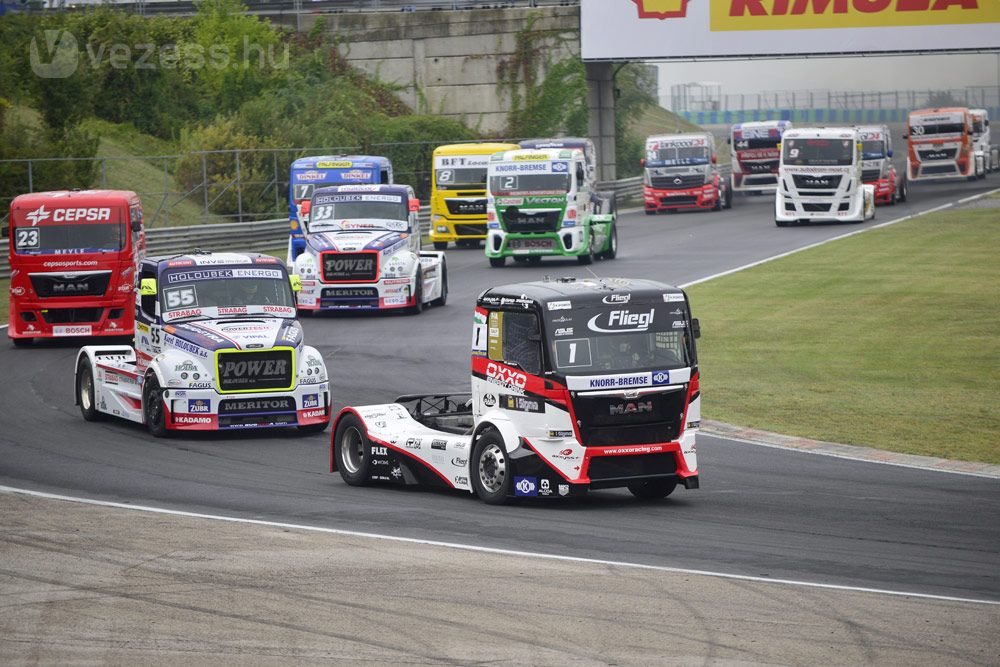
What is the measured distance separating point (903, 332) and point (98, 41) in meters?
36.3

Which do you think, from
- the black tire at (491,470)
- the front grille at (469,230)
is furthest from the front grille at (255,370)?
the front grille at (469,230)

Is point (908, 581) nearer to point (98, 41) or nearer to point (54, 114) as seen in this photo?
point (54, 114)

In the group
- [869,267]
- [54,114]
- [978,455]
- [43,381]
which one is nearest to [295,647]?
[978,455]

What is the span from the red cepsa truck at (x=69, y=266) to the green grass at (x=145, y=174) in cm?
1653

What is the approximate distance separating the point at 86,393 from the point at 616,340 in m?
9.23

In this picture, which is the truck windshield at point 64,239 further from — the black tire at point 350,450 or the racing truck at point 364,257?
the black tire at point 350,450

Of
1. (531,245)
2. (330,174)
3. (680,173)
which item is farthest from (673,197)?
(330,174)

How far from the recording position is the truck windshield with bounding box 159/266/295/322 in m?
19.3

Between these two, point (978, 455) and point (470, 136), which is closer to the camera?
point (978, 455)

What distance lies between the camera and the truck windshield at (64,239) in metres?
27.8

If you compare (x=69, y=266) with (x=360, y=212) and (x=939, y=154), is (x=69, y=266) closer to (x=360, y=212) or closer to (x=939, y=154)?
(x=360, y=212)

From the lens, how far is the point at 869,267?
3628 centimetres

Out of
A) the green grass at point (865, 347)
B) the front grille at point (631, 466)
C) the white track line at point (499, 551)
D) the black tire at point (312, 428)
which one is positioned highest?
the front grille at point (631, 466)

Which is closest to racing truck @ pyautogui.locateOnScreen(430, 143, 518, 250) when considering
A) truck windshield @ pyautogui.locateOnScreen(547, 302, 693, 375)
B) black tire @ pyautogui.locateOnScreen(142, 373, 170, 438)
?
black tire @ pyautogui.locateOnScreen(142, 373, 170, 438)
